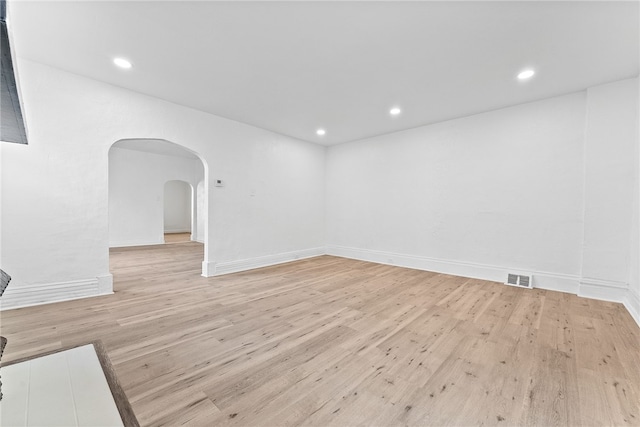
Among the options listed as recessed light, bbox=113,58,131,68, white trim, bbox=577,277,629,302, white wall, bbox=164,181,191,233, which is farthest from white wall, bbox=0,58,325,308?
white wall, bbox=164,181,191,233

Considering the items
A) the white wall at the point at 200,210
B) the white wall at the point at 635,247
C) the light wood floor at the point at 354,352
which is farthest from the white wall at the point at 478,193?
the white wall at the point at 200,210

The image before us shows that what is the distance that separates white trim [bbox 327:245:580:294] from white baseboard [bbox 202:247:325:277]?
856 millimetres

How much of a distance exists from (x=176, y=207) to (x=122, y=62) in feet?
35.2

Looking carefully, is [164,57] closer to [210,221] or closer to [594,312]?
[210,221]

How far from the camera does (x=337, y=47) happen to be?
2639 millimetres

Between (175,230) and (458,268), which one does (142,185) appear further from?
(458,268)

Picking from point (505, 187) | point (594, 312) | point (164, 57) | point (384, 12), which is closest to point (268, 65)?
point (164, 57)

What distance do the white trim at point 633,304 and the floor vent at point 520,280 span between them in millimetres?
952

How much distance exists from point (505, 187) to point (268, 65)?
4103mm

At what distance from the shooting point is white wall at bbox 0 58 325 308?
2.96m

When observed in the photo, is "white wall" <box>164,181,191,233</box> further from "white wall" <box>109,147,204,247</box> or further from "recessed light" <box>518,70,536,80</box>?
"recessed light" <box>518,70,536,80</box>

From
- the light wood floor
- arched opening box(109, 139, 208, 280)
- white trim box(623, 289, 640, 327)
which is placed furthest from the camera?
arched opening box(109, 139, 208, 280)

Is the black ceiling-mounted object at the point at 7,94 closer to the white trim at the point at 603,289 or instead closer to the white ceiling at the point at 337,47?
the white ceiling at the point at 337,47

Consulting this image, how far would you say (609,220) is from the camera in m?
3.43
